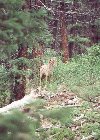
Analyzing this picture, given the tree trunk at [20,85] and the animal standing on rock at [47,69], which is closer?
the tree trunk at [20,85]

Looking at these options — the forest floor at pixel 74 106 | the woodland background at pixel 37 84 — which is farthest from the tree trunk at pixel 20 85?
the forest floor at pixel 74 106

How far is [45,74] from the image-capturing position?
15.3 m

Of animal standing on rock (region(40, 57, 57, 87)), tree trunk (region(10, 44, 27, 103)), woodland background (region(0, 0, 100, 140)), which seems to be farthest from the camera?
animal standing on rock (region(40, 57, 57, 87))

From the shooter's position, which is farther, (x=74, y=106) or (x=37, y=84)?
(x=37, y=84)

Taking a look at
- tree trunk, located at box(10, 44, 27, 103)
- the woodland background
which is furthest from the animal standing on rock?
tree trunk, located at box(10, 44, 27, 103)

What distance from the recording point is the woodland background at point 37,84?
3.14 metres

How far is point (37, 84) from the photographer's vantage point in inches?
594

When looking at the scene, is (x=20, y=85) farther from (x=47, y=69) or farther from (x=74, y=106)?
(x=47, y=69)

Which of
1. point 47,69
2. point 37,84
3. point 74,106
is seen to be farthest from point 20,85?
point 47,69

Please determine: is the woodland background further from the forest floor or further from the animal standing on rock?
the animal standing on rock

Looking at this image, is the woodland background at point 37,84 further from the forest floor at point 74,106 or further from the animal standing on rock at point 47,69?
the animal standing on rock at point 47,69

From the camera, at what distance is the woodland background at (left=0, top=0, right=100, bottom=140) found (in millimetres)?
3137

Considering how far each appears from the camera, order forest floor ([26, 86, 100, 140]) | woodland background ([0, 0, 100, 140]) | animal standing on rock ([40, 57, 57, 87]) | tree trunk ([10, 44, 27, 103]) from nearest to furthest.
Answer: woodland background ([0, 0, 100, 140])
forest floor ([26, 86, 100, 140])
tree trunk ([10, 44, 27, 103])
animal standing on rock ([40, 57, 57, 87])

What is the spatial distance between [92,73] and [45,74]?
7.49 ft
